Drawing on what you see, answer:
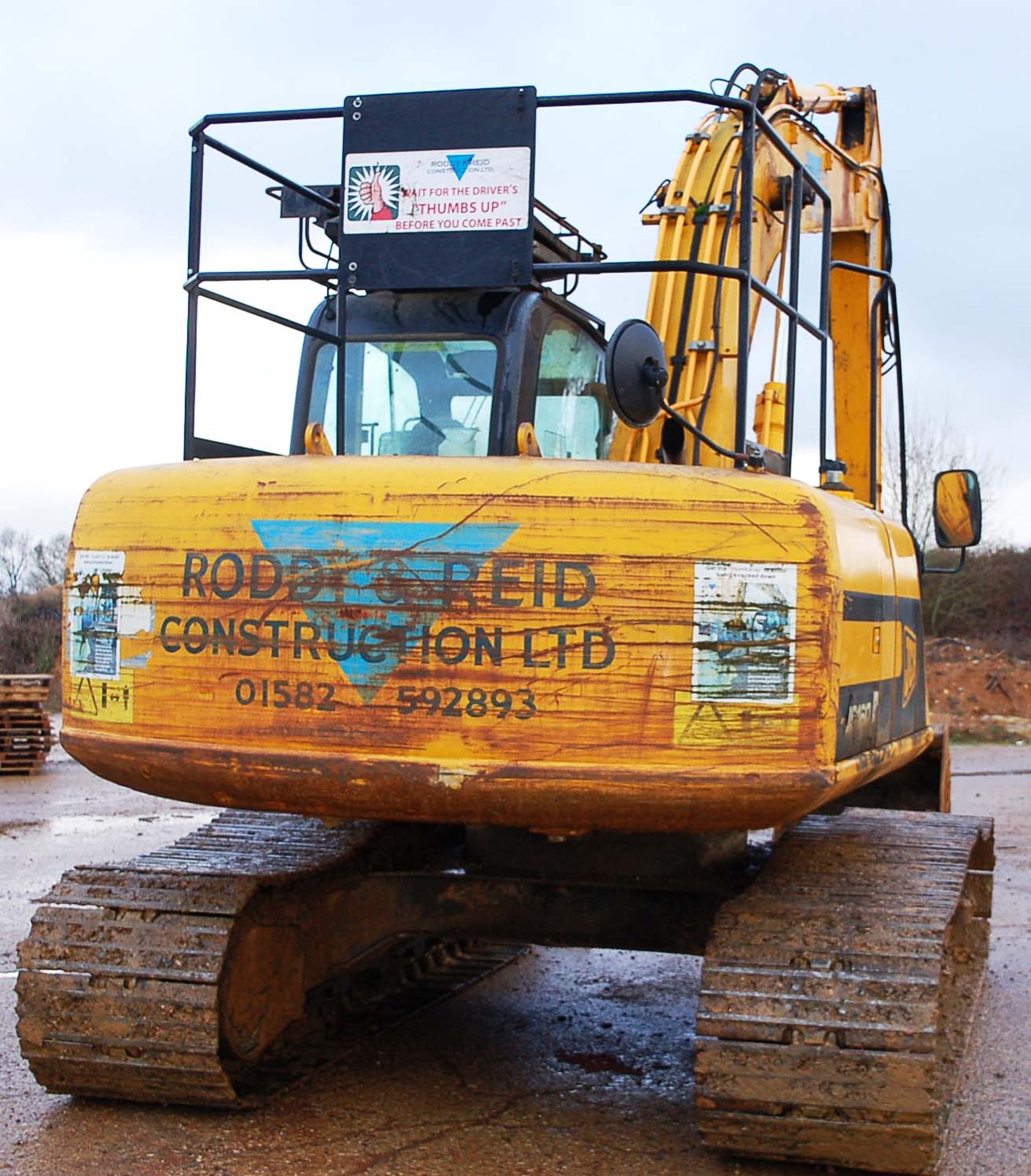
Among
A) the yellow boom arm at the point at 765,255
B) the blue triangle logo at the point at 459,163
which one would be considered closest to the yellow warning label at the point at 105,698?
the blue triangle logo at the point at 459,163

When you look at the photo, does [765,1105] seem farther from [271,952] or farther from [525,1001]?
[525,1001]

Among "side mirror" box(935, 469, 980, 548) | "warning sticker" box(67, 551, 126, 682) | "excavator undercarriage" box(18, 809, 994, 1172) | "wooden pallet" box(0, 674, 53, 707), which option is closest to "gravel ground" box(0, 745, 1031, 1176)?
"excavator undercarriage" box(18, 809, 994, 1172)

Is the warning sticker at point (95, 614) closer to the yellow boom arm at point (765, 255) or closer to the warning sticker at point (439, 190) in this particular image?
the warning sticker at point (439, 190)

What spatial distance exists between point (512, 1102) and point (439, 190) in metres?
2.74

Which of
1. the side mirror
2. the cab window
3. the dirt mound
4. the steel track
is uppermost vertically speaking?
the cab window

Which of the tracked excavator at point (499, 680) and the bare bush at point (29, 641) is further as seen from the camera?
the bare bush at point (29, 641)

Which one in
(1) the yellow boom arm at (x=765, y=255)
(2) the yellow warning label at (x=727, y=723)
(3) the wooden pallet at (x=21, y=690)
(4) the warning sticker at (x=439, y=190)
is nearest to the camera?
(2) the yellow warning label at (x=727, y=723)

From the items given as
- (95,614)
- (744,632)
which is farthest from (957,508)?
(95,614)

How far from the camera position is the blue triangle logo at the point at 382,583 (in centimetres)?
403

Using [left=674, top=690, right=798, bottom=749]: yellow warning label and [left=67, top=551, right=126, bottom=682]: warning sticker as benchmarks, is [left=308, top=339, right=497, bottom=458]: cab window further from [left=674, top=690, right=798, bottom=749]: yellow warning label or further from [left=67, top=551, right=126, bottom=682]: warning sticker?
[left=674, top=690, right=798, bottom=749]: yellow warning label

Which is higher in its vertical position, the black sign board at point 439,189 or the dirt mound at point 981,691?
the black sign board at point 439,189

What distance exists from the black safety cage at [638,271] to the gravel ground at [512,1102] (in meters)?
1.97

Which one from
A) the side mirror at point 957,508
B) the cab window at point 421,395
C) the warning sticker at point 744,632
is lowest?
the warning sticker at point 744,632

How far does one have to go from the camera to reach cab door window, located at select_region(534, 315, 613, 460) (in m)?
5.16
